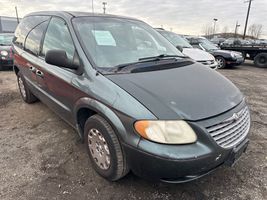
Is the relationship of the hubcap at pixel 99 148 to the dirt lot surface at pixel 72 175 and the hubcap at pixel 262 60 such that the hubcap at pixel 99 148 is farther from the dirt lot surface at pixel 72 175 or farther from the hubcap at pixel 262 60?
the hubcap at pixel 262 60

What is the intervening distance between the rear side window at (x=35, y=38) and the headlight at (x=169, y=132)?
250cm

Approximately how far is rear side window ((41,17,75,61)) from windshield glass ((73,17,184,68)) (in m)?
0.17

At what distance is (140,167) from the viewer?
198cm

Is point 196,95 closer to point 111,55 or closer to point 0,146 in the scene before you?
point 111,55

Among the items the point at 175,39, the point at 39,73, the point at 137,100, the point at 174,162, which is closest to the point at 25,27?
the point at 39,73

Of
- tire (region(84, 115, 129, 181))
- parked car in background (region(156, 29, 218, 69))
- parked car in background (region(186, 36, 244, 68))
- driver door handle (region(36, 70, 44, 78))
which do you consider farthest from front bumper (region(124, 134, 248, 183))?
parked car in background (region(186, 36, 244, 68))

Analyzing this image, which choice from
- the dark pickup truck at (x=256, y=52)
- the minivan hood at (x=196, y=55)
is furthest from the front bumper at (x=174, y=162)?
the dark pickup truck at (x=256, y=52)

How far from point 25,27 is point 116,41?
8.21 ft

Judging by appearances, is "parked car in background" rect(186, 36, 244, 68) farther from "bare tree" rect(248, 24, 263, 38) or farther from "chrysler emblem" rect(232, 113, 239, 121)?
"bare tree" rect(248, 24, 263, 38)

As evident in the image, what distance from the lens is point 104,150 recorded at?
7.70 ft

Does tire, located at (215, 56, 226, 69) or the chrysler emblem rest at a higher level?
the chrysler emblem

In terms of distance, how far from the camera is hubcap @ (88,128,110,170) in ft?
7.64

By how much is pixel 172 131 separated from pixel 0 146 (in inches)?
104

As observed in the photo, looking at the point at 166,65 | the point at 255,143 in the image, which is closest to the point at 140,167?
the point at 166,65
